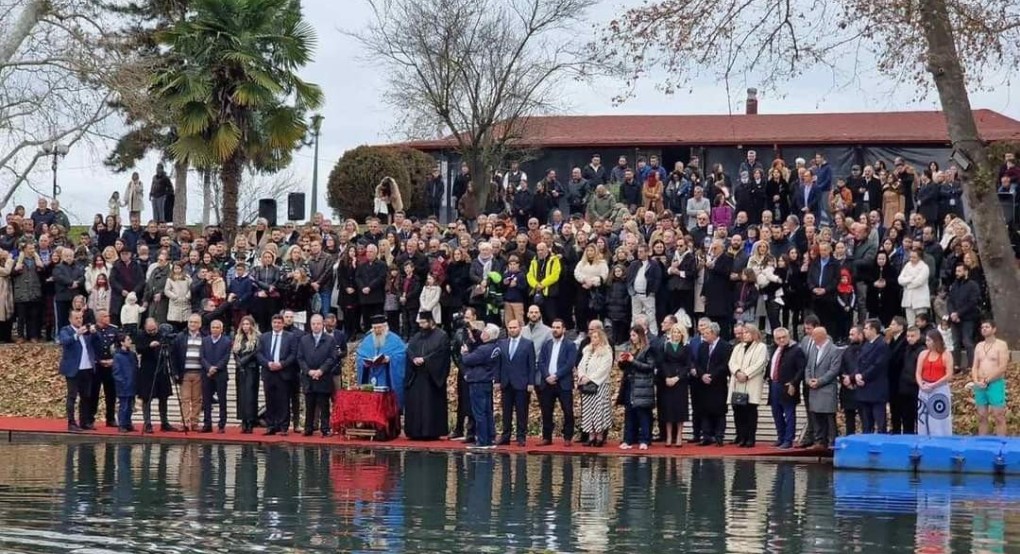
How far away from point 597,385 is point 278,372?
180 inches

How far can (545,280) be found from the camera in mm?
25906

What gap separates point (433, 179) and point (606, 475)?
20.7 m

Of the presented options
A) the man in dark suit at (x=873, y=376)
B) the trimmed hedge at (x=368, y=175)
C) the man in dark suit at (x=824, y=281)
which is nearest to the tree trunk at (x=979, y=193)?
the man in dark suit at (x=824, y=281)

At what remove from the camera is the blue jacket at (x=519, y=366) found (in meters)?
23.3

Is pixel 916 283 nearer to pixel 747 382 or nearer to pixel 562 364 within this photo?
pixel 747 382

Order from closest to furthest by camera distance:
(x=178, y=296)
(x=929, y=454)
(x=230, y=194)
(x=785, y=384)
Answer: (x=929, y=454) < (x=785, y=384) < (x=178, y=296) < (x=230, y=194)

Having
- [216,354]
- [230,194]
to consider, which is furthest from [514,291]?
[230,194]

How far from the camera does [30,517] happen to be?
15.8m

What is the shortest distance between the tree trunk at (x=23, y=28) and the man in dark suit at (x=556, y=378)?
1454 centimetres

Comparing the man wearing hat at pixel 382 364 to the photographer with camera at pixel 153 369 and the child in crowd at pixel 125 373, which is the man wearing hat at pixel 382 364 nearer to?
the photographer with camera at pixel 153 369

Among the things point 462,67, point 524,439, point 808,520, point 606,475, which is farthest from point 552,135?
point 808,520

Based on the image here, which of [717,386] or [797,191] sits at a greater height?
[797,191]

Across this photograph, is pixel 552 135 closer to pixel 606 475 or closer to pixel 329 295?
pixel 329 295

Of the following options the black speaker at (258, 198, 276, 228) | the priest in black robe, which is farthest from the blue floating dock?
the black speaker at (258, 198, 276, 228)
